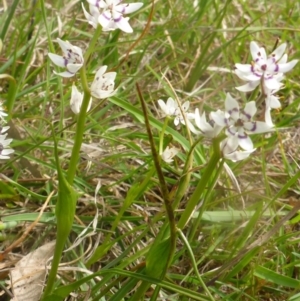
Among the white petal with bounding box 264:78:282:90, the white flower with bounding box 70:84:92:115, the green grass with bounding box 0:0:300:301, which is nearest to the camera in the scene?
the white petal with bounding box 264:78:282:90

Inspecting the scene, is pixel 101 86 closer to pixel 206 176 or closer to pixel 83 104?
pixel 83 104

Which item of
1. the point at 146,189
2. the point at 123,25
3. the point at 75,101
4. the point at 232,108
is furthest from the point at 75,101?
the point at 146,189

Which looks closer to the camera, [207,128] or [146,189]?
[207,128]

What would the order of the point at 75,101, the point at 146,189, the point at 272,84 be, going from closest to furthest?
the point at 272,84
the point at 75,101
the point at 146,189

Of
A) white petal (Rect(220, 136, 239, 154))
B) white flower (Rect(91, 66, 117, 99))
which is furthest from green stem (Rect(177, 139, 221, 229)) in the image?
white flower (Rect(91, 66, 117, 99))

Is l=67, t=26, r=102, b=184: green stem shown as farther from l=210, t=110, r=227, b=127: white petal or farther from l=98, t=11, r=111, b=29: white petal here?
l=210, t=110, r=227, b=127: white petal

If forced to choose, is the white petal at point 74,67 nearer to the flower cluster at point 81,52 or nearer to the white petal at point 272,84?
the flower cluster at point 81,52
